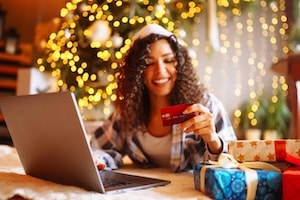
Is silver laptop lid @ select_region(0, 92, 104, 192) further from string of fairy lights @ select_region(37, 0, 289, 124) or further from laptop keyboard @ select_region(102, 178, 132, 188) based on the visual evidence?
string of fairy lights @ select_region(37, 0, 289, 124)

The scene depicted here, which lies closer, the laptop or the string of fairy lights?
the laptop

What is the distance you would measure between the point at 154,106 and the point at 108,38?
19.1 inches

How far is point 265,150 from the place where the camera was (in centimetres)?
67

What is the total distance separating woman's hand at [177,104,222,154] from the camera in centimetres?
73

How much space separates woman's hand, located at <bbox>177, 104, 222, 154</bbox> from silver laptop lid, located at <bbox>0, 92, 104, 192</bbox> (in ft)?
0.65

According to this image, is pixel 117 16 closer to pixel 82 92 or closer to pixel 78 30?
pixel 78 30

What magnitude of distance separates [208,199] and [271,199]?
9 centimetres

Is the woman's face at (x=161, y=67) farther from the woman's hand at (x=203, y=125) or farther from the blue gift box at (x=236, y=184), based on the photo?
the blue gift box at (x=236, y=184)

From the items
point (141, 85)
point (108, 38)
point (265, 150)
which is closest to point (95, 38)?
point (108, 38)

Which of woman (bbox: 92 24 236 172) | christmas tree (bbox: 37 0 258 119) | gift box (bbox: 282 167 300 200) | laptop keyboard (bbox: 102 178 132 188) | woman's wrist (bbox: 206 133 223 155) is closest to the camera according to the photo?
gift box (bbox: 282 167 300 200)

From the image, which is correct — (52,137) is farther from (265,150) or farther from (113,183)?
(265,150)

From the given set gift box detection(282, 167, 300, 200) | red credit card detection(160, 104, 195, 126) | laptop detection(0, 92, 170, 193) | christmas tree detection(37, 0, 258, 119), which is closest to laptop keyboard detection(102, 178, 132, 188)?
laptop detection(0, 92, 170, 193)

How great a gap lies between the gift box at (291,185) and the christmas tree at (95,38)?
24.4 inches

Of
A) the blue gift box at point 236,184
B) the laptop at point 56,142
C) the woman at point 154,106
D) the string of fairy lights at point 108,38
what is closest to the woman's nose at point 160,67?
the woman at point 154,106
